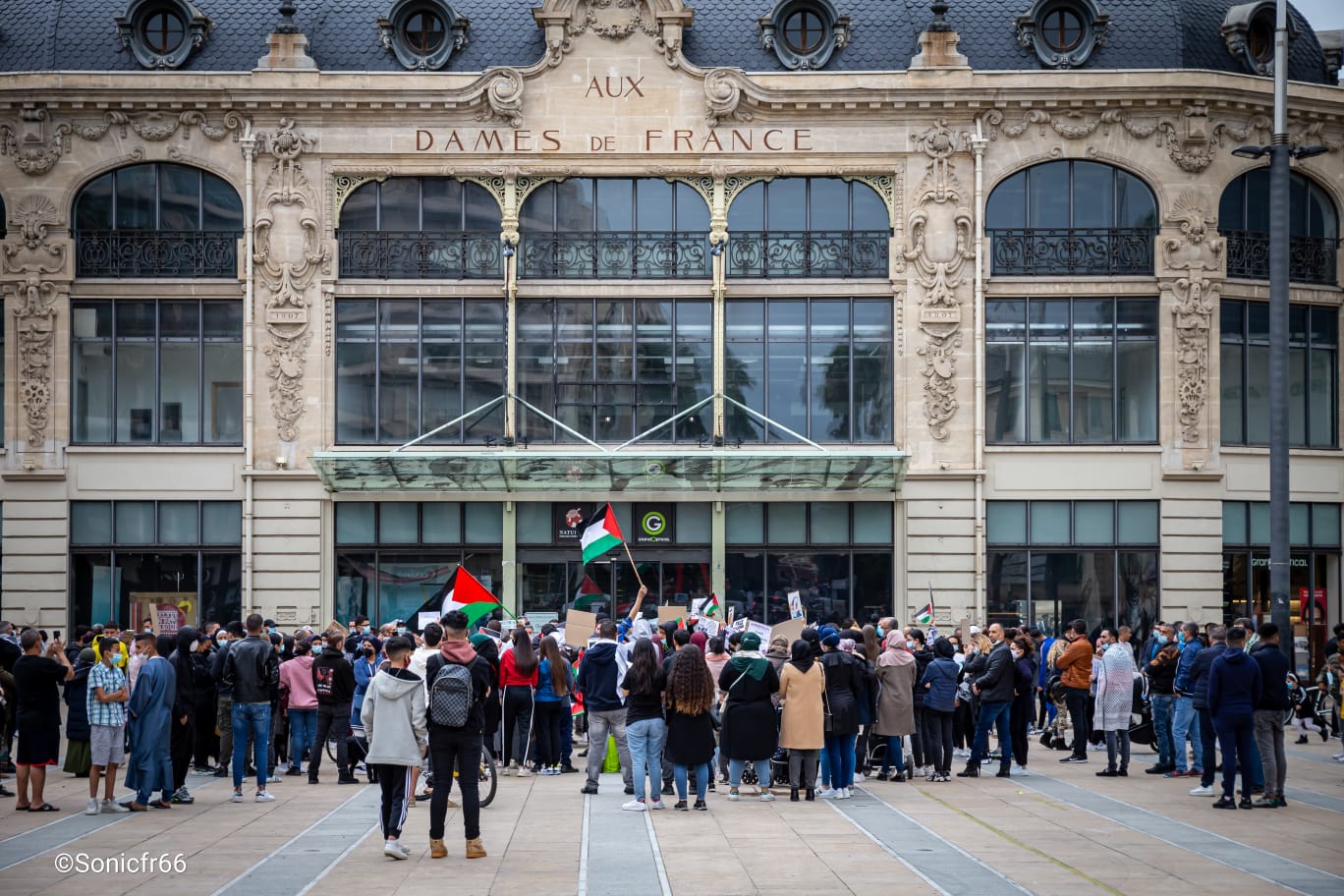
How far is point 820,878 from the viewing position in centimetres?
1361

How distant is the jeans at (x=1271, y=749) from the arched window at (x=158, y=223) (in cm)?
2488

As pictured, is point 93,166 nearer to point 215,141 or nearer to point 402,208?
point 215,141

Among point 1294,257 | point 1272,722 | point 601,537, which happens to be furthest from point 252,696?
point 1294,257

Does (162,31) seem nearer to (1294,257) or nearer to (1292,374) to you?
(1294,257)

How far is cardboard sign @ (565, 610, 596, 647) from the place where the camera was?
23.7 metres

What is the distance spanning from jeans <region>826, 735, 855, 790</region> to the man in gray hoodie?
6.18m

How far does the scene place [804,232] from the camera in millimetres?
36750

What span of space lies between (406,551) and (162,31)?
1242cm

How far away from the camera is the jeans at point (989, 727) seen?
2144 centimetres

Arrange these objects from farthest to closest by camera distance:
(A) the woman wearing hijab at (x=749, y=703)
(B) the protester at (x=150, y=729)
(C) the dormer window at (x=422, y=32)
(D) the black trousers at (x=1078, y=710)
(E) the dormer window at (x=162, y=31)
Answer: (E) the dormer window at (x=162, y=31) < (C) the dormer window at (x=422, y=32) < (D) the black trousers at (x=1078, y=710) < (A) the woman wearing hijab at (x=749, y=703) < (B) the protester at (x=150, y=729)

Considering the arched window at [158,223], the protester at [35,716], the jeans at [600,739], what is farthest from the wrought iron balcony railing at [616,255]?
the protester at [35,716]

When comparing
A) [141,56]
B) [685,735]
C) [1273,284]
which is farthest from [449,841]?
[141,56]

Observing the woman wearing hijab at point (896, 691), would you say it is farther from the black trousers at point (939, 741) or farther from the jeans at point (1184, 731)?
the jeans at point (1184, 731)

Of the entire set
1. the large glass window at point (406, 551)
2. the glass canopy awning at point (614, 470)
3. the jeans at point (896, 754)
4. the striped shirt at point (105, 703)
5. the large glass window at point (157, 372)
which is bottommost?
the jeans at point (896, 754)
